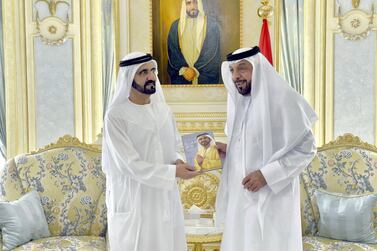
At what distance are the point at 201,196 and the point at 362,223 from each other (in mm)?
1468

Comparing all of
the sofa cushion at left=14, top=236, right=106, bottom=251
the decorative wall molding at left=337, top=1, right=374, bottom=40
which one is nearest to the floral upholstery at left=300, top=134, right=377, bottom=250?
the decorative wall molding at left=337, top=1, right=374, bottom=40

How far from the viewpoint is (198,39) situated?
535 centimetres

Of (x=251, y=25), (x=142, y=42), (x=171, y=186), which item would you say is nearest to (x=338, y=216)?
(x=171, y=186)

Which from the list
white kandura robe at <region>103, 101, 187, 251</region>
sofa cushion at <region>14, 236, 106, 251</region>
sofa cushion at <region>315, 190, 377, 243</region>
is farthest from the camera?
sofa cushion at <region>315, 190, 377, 243</region>

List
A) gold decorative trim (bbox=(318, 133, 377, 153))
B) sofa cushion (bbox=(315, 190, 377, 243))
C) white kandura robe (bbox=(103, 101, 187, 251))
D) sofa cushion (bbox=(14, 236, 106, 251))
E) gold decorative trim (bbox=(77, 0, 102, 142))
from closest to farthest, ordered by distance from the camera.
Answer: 1. white kandura robe (bbox=(103, 101, 187, 251))
2. sofa cushion (bbox=(14, 236, 106, 251))
3. sofa cushion (bbox=(315, 190, 377, 243))
4. gold decorative trim (bbox=(318, 133, 377, 153))
5. gold decorative trim (bbox=(77, 0, 102, 142))

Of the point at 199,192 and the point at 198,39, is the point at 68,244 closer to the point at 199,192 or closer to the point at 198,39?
the point at 199,192

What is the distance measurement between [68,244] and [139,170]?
1.14m

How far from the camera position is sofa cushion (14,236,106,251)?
154 inches

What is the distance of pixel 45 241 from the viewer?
4.05 m

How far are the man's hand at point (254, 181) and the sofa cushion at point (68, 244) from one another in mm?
1425

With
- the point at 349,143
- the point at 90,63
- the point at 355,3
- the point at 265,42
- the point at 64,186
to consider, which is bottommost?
the point at 64,186

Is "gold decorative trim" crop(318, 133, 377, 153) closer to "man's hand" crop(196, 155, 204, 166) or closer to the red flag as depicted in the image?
the red flag

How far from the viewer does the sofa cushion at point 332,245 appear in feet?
12.9

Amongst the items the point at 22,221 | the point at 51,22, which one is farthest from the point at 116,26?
the point at 22,221
